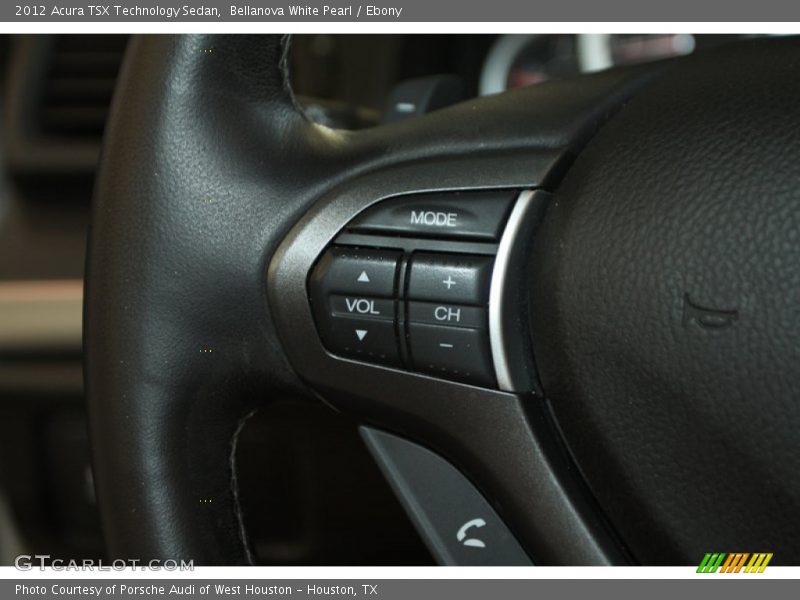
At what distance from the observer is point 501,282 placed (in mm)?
621

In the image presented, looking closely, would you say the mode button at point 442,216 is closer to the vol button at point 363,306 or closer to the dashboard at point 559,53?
the vol button at point 363,306

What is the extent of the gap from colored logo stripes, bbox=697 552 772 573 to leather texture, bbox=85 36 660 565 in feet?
0.88

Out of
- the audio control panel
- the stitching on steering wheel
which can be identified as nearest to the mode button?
the audio control panel

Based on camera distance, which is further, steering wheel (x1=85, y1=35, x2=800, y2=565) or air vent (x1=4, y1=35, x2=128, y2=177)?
air vent (x1=4, y1=35, x2=128, y2=177)

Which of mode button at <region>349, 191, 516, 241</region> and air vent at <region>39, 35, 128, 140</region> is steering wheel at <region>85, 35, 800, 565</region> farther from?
air vent at <region>39, 35, 128, 140</region>

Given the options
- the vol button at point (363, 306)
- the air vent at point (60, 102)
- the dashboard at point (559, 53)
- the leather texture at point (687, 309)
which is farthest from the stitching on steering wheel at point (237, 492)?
the dashboard at point (559, 53)

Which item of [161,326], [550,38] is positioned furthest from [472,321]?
[550,38]

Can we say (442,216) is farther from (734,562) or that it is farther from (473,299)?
(734,562)

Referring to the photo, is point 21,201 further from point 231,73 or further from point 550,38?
point 550,38

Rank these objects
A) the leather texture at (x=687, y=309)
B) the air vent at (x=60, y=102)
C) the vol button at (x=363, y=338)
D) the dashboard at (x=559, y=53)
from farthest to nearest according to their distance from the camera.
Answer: the dashboard at (x=559, y=53), the air vent at (x=60, y=102), the vol button at (x=363, y=338), the leather texture at (x=687, y=309)

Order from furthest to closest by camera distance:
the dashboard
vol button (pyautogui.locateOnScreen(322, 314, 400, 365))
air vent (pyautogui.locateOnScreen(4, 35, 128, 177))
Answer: the dashboard < air vent (pyautogui.locateOnScreen(4, 35, 128, 177)) < vol button (pyautogui.locateOnScreen(322, 314, 400, 365))

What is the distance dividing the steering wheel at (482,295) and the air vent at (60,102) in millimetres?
835

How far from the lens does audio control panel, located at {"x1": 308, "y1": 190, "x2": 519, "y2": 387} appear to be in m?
0.63
